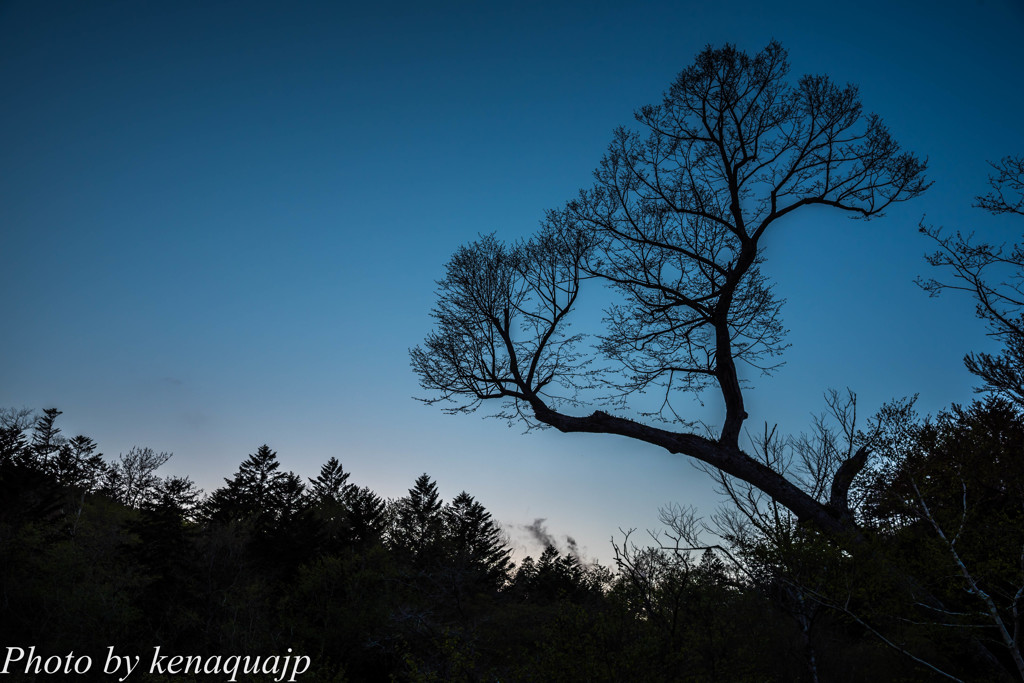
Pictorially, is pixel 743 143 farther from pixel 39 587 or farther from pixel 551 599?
pixel 551 599

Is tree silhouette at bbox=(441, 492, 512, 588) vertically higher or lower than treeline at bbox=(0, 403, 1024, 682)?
higher

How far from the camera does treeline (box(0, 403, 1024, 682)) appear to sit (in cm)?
968

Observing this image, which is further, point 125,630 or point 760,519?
point 125,630

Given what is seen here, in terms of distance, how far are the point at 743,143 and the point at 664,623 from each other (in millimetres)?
10133

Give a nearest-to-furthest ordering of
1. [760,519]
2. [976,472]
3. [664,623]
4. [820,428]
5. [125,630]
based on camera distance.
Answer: [976,472]
[664,623]
[760,519]
[820,428]
[125,630]

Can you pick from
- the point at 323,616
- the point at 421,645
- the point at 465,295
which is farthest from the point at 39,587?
the point at 465,295

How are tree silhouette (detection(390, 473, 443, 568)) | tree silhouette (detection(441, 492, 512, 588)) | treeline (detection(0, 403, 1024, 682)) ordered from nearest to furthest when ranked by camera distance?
treeline (detection(0, 403, 1024, 682)), tree silhouette (detection(390, 473, 443, 568)), tree silhouette (detection(441, 492, 512, 588))

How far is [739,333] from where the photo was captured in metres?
9.15

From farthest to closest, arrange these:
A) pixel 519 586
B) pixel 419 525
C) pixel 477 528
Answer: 1. pixel 477 528
2. pixel 419 525
3. pixel 519 586

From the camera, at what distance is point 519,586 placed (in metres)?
33.3

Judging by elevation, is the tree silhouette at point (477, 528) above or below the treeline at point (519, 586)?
above

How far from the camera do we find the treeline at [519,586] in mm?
9680

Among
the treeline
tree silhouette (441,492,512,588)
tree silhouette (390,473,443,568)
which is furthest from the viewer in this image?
tree silhouette (441,492,512,588)

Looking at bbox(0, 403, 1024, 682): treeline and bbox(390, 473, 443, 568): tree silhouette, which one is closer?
bbox(0, 403, 1024, 682): treeline
